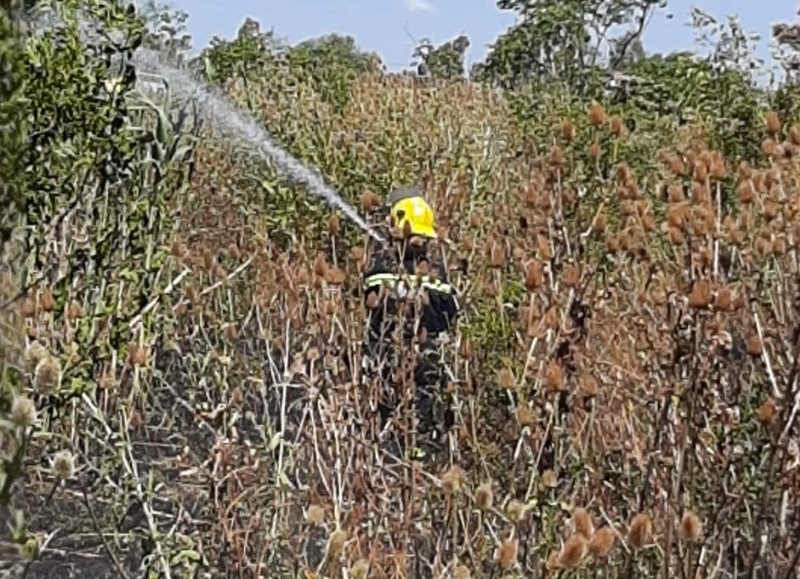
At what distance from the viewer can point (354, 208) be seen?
6.54 meters

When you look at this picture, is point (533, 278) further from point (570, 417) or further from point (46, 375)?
point (46, 375)

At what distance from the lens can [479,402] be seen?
10.6 feet

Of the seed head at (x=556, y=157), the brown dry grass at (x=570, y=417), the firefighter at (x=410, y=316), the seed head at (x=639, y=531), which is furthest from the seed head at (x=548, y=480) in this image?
the seed head at (x=556, y=157)

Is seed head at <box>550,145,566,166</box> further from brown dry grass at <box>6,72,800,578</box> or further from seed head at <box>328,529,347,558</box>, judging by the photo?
seed head at <box>328,529,347,558</box>

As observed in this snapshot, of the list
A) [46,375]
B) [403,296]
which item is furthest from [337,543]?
[403,296]

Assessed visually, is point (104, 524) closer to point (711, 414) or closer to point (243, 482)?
point (243, 482)

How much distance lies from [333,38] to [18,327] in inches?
546

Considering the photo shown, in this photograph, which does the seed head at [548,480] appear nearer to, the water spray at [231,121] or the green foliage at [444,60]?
the water spray at [231,121]

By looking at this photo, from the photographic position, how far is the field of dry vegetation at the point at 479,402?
2.03 meters

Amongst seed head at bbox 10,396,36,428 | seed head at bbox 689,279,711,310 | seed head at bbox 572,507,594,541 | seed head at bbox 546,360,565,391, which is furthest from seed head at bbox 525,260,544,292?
seed head at bbox 10,396,36,428

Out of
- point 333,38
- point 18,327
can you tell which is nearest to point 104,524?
point 18,327

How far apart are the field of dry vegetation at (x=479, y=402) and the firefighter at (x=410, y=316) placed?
0.08 meters

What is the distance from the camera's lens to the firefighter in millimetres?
2744

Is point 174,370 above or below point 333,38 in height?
below
